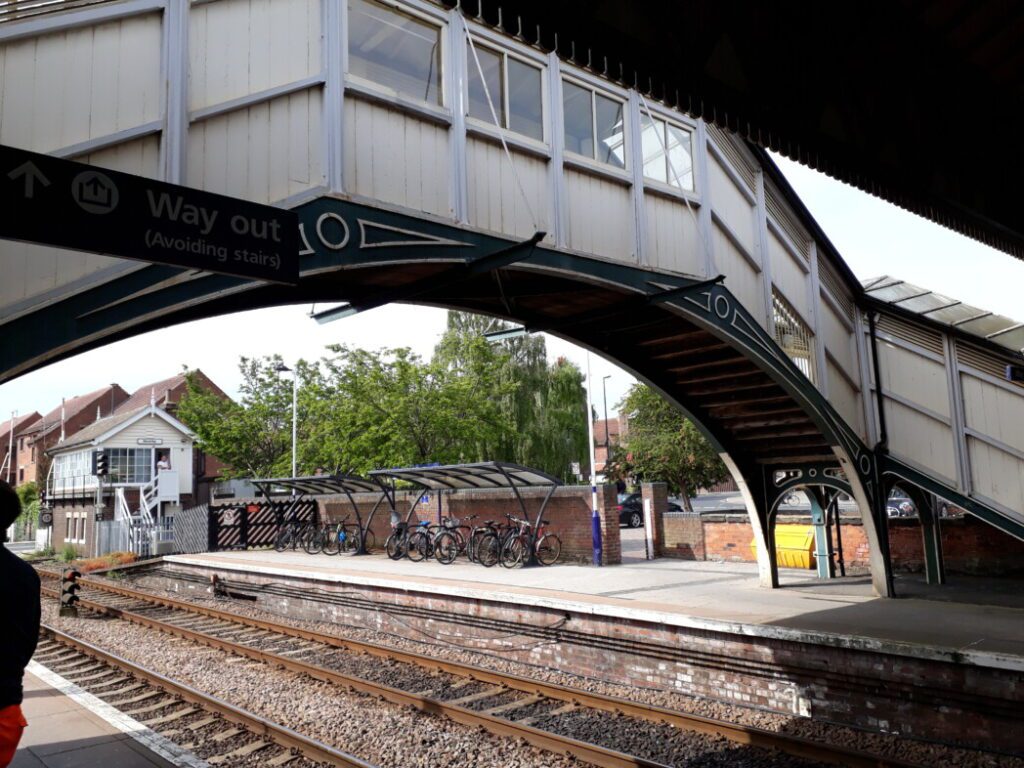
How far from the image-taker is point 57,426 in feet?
171

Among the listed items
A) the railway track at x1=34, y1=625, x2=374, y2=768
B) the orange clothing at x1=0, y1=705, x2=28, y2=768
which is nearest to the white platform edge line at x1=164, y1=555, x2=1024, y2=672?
the railway track at x1=34, y1=625, x2=374, y2=768

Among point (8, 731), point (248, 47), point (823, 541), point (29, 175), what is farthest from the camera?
point (823, 541)

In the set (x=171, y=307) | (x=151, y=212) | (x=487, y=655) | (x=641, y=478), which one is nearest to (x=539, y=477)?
(x=487, y=655)

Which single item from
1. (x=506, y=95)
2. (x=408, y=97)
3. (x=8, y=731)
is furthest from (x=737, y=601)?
(x=8, y=731)

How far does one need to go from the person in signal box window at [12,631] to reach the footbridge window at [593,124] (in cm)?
673

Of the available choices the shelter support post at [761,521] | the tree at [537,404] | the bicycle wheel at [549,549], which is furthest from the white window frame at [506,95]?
the tree at [537,404]

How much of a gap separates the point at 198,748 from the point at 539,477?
937 centimetres

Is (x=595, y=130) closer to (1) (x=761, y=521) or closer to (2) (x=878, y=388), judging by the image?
(2) (x=878, y=388)

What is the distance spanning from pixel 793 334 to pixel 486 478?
24.7 feet

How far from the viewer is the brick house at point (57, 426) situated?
5175 centimetres

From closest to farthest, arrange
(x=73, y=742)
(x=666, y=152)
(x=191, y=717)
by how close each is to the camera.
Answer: (x=73, y=742) → (x=191, y=717) → (x=666, y=152)

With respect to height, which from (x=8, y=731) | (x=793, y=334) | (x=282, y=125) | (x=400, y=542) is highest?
(x=282, y=125)

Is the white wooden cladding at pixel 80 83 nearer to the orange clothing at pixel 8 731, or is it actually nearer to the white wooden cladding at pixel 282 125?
the white wooden cladding at pixel 282 125

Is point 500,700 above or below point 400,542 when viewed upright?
below
